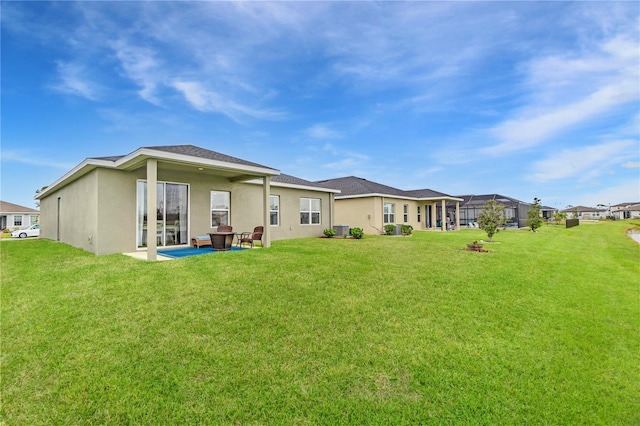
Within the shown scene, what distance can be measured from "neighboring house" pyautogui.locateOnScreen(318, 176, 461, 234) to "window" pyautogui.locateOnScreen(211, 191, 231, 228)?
33.8 ft

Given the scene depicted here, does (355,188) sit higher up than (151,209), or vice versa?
(355,188)

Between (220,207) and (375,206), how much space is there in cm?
1132

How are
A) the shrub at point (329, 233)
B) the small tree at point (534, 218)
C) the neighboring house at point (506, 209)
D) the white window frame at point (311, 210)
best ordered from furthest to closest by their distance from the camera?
1. the neighboring house at point (506, 209)
2. the small tree at point (534, 218)
3. the shrub at point (329, 233)
4. the white window frame at point (311, 210)

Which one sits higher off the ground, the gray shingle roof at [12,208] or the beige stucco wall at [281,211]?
the gray shingle roof at [12,208]

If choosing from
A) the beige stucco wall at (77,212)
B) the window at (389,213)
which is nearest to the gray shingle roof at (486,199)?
the window at (389,213)

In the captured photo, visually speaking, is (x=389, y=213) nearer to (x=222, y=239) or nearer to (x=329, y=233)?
(x=329, y=233)

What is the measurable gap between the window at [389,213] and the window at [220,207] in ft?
39.8

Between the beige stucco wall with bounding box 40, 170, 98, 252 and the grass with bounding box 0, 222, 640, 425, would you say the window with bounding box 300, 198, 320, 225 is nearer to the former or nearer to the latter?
the grass with bounding box 0, 222, 640, 425

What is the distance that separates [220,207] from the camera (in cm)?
1299

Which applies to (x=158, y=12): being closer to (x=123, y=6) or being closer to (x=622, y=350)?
(x=123, y=6)

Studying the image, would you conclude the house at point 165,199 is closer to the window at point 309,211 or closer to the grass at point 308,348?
the window at point 309,211

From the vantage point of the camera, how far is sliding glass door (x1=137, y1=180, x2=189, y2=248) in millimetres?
10742

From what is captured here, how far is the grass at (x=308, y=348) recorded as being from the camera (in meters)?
3.13

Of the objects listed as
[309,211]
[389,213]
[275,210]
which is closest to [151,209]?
[275,210]
